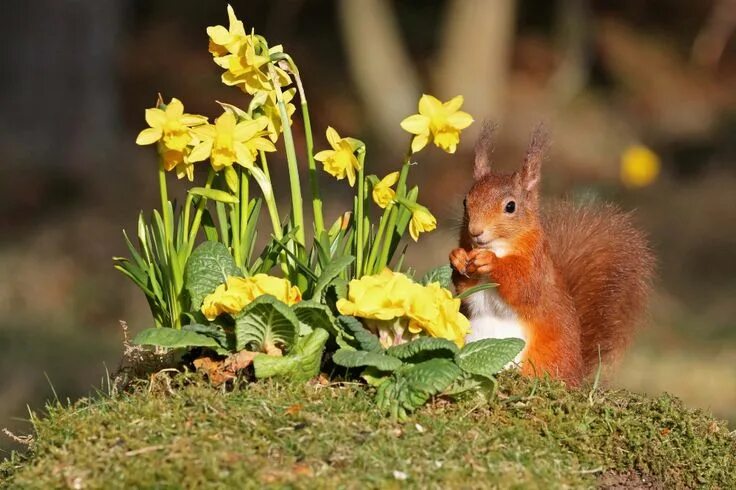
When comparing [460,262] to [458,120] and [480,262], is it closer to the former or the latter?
[480,262]

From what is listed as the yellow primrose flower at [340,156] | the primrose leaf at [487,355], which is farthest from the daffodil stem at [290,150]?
the primrose leaf at [487,355]

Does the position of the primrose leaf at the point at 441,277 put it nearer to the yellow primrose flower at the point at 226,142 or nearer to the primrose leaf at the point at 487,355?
the primrose leaf at the point at 487,355

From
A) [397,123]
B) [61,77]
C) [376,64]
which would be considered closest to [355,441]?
[61,77]

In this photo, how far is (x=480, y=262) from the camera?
300 cm

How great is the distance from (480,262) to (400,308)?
1.39ft

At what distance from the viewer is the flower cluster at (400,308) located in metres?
2.62

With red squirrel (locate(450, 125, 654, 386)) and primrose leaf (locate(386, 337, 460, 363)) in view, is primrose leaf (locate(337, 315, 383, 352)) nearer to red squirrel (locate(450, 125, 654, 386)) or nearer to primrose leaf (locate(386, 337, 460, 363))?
primrose leaf (locate(386, 337, 460, 363))

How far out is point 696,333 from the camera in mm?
6531

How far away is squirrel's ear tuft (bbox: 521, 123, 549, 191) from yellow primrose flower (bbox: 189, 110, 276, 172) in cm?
71

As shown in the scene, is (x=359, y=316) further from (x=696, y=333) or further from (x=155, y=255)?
(x=696, y=333)

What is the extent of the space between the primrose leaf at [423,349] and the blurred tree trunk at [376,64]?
7644mm

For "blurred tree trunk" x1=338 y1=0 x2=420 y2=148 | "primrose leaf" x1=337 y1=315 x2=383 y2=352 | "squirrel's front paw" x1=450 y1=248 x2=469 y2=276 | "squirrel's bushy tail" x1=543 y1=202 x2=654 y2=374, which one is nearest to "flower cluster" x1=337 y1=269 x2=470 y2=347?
"primrose leaf" x1=337 y1=315 x2=383 y2=352

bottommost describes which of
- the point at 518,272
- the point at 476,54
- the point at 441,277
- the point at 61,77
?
the point at 441,277

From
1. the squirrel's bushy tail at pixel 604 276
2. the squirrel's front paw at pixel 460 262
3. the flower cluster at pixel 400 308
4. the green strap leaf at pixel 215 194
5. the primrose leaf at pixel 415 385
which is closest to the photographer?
the primrose leaf at pixel 415 385
